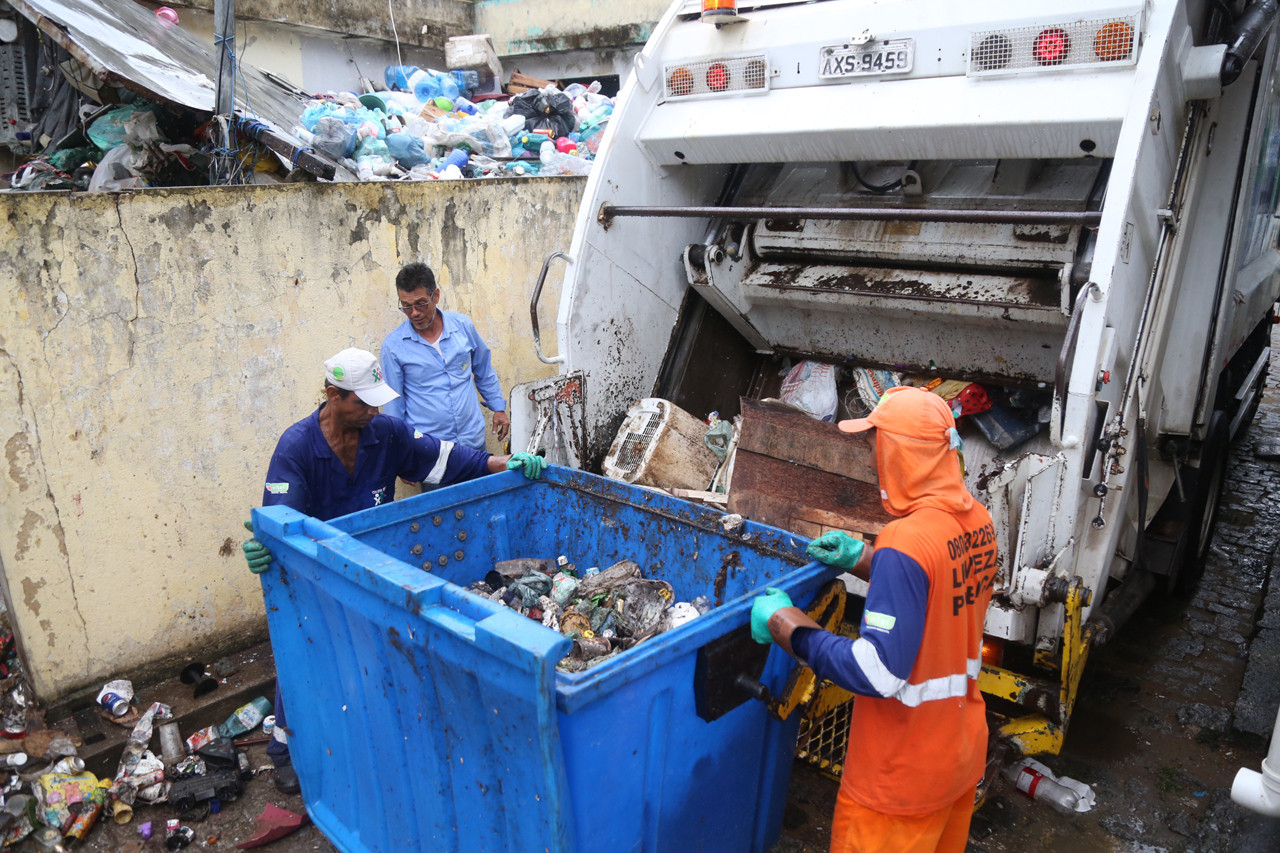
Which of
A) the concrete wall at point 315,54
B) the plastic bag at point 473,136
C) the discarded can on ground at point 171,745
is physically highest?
the concrete wall at point 315,54

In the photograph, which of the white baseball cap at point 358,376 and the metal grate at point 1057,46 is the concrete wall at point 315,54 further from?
the metal grate at point 1057,46

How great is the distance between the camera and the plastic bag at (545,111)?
18.6ft

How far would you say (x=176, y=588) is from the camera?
3178 millimetres

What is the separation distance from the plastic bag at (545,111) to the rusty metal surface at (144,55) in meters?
1.40

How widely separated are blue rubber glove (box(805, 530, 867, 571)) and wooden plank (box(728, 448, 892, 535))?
77 cm

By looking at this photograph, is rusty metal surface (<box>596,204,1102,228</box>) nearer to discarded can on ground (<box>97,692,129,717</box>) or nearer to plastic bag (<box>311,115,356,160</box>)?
plastic bag (<box>311,115,356,160</box>)

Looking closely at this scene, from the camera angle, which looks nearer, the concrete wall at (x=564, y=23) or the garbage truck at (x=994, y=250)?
the garbage truck at (x=994, y=250)

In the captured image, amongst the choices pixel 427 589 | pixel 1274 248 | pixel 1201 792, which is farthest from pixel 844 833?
pixel 1274 248

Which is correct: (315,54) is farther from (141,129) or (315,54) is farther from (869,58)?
(869,58)

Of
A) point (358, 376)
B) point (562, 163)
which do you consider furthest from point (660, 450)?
point (562, 163)

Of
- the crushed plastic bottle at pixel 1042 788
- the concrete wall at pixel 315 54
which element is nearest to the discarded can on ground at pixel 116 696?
the crushed plastic bottle at pixel 1042 788

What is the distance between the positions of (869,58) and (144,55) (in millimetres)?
3224

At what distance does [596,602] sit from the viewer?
232cm

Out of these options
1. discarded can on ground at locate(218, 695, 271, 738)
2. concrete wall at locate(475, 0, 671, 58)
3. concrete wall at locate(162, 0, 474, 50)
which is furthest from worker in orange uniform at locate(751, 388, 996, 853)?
concrete wall at locate(475, 0, 671, 58)
